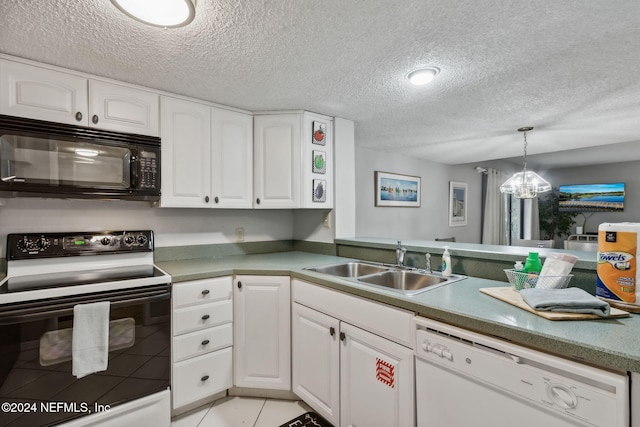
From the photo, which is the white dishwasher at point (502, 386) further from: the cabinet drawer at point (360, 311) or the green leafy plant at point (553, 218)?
the green leafy plant at point (553, 218)

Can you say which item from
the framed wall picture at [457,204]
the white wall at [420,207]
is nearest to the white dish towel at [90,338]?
the white wall at [420,207]

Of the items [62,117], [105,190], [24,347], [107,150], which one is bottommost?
[24,347]

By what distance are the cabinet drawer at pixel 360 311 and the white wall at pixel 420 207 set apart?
5.73ft

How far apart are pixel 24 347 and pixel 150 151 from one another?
116 centimetres

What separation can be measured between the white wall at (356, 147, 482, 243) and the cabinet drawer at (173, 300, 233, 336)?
1.88m

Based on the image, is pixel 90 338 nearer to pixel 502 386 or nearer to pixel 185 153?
pixel 185 153

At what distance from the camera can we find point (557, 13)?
3.92ft

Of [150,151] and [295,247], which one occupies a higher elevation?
[150,151]

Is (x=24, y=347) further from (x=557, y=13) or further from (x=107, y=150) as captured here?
(x=557, y=13)

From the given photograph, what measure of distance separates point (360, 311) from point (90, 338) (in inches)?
51.1

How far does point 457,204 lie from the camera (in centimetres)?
500

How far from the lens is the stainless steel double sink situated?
70.1 inches

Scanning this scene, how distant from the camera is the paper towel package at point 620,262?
3.62ft

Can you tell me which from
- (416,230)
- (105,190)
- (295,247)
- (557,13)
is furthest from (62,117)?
(416,230)
